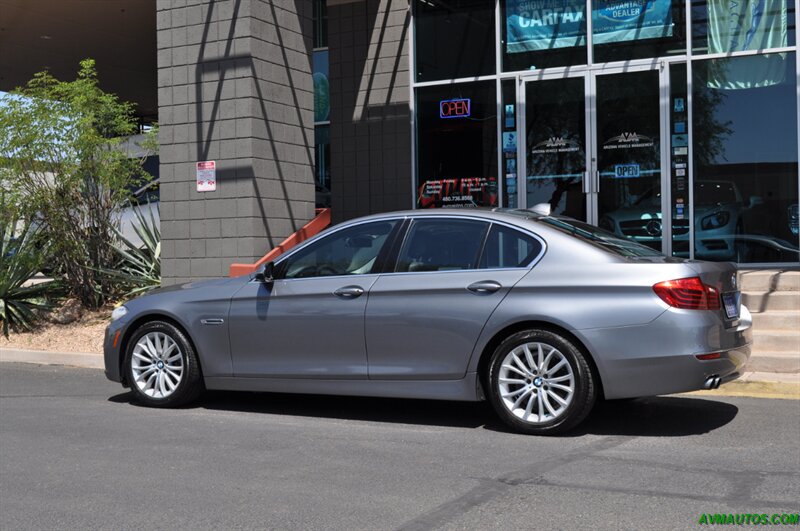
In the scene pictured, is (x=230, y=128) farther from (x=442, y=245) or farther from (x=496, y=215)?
(x=496, y=215)

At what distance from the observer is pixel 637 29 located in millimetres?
13016

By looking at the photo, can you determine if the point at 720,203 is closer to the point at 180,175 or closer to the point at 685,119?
the point at 685,119

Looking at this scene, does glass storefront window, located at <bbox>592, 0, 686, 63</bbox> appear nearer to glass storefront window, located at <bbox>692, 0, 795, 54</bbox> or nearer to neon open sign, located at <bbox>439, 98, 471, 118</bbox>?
glass storefront window, located at <bbox>692, 0, 795, 54</bbox>

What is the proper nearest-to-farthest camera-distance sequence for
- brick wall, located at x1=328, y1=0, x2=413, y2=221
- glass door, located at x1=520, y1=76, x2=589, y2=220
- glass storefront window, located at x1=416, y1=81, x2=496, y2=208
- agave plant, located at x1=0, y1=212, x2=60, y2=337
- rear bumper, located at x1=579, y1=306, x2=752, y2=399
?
rear bumper, located at x1=579, y1=306, x2=752, y2=399
agave plant, located at x1=0, y1=212, x2=60, y2=337
glass door, located at x1=520, y1=76, x2=589, y2=220
glass storefront window, located at x1=416, y1=81, x2=496, y2=208
brick wall, located at x1=328, y1=0, x2=413, y2=221

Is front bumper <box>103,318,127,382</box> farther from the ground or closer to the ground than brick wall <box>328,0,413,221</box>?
closer to the ground

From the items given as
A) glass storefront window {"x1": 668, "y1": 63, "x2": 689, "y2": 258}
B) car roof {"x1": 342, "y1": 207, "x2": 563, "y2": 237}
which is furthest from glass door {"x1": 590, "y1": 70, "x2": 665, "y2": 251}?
car roof {"x1": 342, "y1": 207, "x2": 563, "y2": 237}

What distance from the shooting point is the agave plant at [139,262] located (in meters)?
12.3

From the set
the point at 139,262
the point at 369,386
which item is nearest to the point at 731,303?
the point at 369,386

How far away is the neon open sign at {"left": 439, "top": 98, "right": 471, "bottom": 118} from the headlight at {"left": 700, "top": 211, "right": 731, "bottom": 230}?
156 inches

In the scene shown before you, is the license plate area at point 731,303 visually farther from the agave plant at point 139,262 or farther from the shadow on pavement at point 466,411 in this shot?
the agave plant at point 139,262

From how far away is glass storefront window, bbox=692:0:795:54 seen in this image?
12.3 meters

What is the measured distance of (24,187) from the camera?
12.2 m

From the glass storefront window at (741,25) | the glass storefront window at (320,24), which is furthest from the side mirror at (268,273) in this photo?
the glass storefront window at (320,24)

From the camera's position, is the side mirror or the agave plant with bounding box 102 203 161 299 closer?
the side mirror
